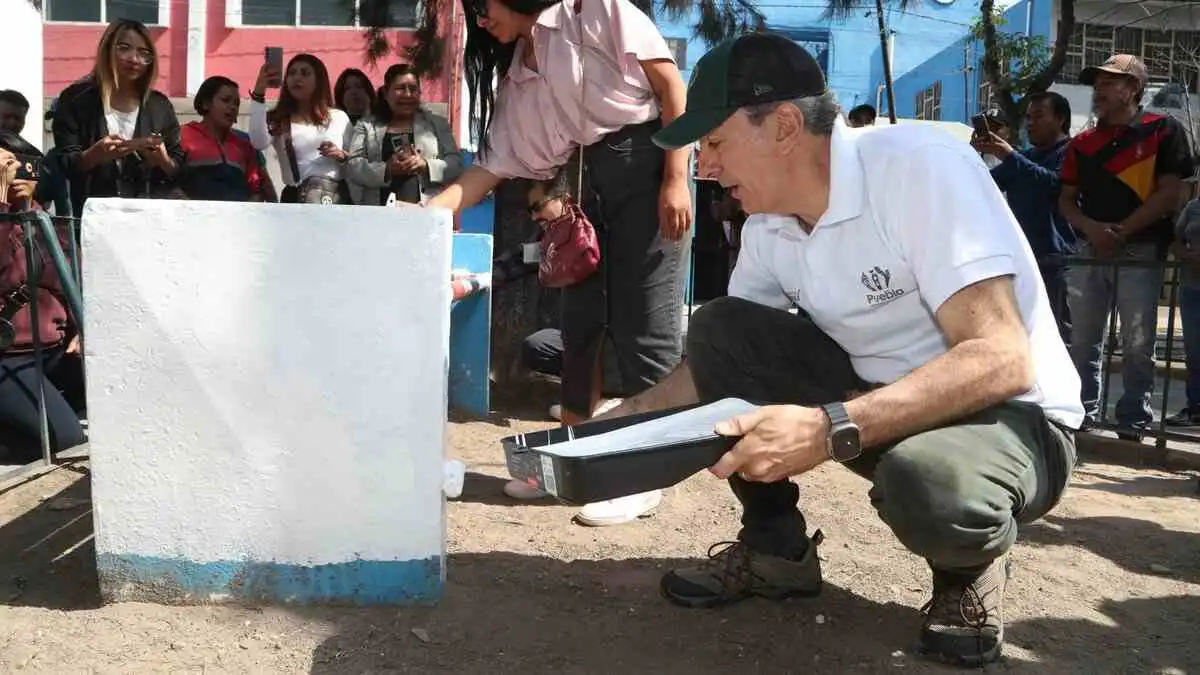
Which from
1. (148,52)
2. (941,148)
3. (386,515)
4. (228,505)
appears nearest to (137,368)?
(228,505)

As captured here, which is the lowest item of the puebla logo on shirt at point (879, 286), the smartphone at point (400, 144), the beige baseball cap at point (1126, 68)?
the puebla logo on shirt at point (879, 286)

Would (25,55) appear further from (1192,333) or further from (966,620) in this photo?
(1192,333)

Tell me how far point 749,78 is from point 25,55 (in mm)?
6956

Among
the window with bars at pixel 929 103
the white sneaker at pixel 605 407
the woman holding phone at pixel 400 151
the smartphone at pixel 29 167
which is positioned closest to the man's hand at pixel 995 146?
the white sneaker at pixel 605 407

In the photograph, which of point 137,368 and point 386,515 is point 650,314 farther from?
point 137,368

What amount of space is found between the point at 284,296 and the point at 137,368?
0.34 metres

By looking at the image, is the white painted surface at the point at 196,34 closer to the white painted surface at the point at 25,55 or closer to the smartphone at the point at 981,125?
the white painted surface at the point at 25,55

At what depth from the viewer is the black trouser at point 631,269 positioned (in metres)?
2.98

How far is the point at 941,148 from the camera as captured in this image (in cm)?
191

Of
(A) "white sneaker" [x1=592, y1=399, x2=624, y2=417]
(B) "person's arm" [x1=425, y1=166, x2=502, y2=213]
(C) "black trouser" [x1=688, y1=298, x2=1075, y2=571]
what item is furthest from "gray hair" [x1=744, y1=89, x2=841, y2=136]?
(B) "person's arm" [x1=425, y1=166, x2=502, y2=213]

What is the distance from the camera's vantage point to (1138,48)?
2088 cm

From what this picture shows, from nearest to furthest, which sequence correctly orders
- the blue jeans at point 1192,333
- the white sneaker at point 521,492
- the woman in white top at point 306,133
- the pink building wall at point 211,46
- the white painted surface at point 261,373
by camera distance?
the white painted surface at point 261,373, the white sneaker at point 521,492, the blue jeans at point 1192,333, the woman in white top at point 306,133, the pink building wall at point 211,46

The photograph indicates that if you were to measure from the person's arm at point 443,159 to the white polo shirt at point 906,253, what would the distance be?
337cm

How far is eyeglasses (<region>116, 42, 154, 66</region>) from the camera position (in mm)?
4680
